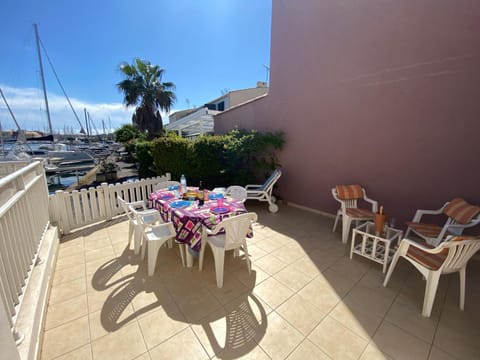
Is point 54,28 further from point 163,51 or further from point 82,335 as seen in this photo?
point 82,335

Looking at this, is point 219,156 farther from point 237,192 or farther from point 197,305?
point 197,305

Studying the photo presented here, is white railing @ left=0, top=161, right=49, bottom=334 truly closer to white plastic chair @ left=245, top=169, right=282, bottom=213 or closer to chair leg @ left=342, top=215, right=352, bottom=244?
white plastic chair @ left=245, top=169, right=282, bottom=213

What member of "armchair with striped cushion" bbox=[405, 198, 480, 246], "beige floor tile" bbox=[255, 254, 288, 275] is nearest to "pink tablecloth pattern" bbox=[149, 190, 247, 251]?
"beige floor tile" bbox=[255, 254, 288, 275]

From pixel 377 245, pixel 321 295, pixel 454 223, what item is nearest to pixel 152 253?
pixel 321 295

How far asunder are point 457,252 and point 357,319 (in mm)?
1127

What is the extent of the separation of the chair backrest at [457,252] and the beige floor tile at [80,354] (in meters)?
3.13

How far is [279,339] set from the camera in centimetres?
164

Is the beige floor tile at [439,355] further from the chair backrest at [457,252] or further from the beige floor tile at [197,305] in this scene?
the beige floor tile at [197,305]

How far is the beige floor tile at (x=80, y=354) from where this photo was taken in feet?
4.85

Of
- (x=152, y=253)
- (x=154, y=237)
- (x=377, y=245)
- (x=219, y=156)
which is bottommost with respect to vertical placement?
(x=377, y=245)

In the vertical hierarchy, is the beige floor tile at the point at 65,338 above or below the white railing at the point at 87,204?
below

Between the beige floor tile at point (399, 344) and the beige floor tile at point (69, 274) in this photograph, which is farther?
the beige floor tile at point (69, 274)

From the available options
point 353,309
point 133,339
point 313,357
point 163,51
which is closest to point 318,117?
point 353,309

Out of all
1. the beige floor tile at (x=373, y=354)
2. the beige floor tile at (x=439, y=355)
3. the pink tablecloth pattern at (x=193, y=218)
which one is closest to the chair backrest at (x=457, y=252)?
the beige floor tile at (x=439, y=355)
